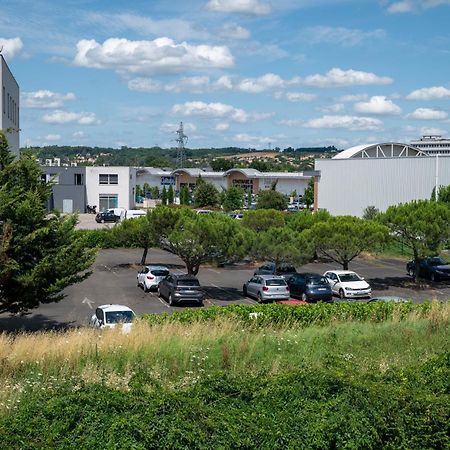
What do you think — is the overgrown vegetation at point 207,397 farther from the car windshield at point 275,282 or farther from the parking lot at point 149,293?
the car windshield at point 275,282

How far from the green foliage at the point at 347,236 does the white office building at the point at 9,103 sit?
15654 millimetres

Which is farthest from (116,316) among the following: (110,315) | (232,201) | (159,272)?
(232,201)

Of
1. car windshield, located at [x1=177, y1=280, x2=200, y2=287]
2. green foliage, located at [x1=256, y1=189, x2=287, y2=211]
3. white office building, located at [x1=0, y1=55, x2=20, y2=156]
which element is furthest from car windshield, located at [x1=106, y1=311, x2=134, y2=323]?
green foliage, located at [x1=256, y1=189, x2=287, y2=211]

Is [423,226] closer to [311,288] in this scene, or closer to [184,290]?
[311,288]

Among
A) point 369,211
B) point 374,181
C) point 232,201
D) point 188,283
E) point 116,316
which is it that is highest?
point 374,181

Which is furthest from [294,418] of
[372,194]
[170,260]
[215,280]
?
[372,194]

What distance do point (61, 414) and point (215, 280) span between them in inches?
1197

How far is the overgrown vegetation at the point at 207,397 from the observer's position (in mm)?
6535

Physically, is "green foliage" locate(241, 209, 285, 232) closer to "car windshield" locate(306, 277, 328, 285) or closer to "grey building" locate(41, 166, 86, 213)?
"car windshield" locate(306, 277, 328, 285)

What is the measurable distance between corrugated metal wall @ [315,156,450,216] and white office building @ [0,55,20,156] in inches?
1299

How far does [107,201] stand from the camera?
80.6 metres

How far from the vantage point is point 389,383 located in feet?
27.6

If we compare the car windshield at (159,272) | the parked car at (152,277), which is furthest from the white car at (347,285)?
the parked car at (152,277)

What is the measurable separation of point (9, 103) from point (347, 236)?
1824 centimetres
